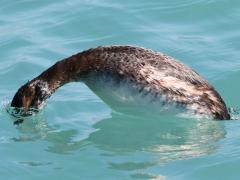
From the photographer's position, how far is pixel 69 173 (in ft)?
28.4

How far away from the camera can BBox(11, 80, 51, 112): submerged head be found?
33.9ft

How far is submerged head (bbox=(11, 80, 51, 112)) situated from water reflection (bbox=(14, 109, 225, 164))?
18 centimetres

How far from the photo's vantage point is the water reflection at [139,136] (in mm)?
9203

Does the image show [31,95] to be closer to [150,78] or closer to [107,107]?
[107,107]

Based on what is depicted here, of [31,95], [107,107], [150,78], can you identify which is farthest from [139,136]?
[31,95]

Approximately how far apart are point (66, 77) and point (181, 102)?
1444mm

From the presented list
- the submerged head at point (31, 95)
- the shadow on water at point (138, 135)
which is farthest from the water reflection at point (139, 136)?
the submerged head at point (31, 95)

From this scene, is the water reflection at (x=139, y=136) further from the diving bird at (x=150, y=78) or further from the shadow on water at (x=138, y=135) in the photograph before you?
the diving bird at (x=150, y=78)

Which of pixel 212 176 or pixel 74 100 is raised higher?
pixel 74 100

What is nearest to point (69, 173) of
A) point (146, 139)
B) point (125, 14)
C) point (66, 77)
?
point (146, 139)

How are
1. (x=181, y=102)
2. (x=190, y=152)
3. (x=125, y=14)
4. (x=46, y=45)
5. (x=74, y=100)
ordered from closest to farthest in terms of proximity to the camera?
1. (x=190, y=152)
2. (x=181, y=102)
3. (x=74, y=100)
4. (x=46, y=45)
5. (x=125, y=14)

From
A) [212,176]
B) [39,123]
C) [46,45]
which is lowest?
[212,176]

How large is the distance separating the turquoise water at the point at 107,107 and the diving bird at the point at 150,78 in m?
0.21

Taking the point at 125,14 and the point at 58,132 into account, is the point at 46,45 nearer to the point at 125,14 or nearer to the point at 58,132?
the point at 125,14
